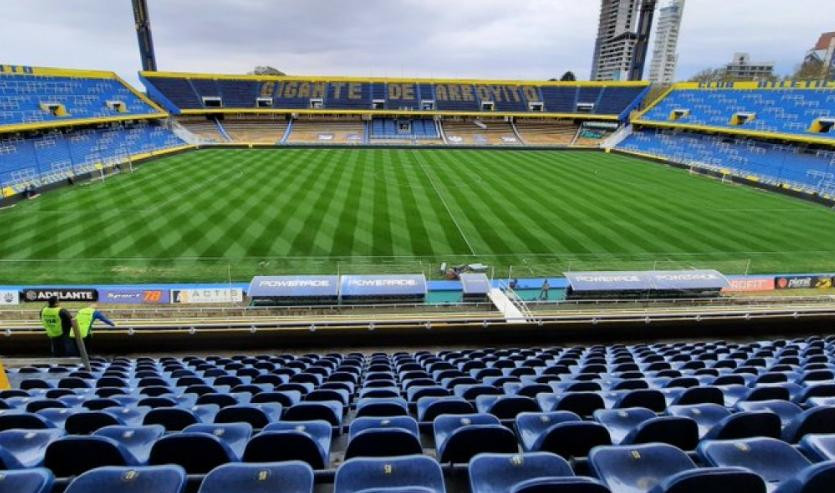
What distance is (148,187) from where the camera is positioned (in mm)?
29562

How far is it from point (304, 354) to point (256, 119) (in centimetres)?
5450

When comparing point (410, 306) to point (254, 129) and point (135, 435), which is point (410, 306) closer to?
point (135, 435)

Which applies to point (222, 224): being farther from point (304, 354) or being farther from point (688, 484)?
point (688, 484)

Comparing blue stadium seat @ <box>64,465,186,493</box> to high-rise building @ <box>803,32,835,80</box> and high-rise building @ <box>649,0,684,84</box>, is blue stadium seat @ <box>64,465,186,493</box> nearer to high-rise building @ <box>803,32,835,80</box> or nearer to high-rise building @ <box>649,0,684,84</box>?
high-rise building @ <box>803,32,835,80</box>

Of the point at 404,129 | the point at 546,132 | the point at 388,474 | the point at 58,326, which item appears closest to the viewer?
the point at 388,474

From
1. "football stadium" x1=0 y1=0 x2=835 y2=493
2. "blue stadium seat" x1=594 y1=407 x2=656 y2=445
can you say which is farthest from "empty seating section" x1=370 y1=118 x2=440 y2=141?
"blue stadium seat" x1=594 y1=407 x2=656 y2=445

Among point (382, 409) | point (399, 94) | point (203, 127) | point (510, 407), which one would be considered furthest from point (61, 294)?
point (399, 94)

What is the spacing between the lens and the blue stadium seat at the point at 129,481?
8.22ft

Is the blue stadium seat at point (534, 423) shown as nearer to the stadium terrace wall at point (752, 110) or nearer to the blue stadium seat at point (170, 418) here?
the blue stadium seat at point (170, 418)

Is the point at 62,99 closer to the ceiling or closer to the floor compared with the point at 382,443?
closer to the ceiling

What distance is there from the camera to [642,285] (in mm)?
14711

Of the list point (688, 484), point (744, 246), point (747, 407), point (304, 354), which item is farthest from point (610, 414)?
point (744, 246)

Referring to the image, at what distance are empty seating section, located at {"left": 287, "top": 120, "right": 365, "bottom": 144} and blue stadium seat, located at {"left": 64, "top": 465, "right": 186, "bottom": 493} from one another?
52.0 m

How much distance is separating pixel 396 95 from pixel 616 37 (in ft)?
436
